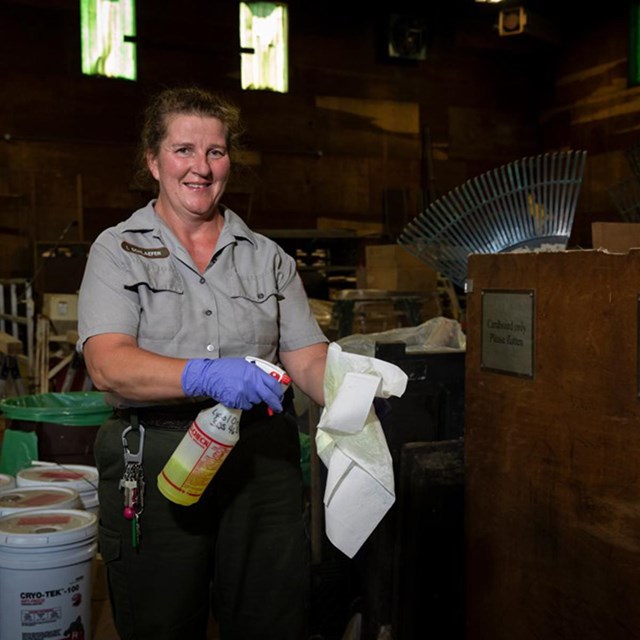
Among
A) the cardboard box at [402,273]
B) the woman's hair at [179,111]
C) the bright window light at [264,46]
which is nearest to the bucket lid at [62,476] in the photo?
the woman's hair at [179,111]

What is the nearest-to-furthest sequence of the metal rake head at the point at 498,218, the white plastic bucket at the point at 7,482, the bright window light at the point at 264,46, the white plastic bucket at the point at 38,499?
the metal rake head at the point at 498,218 < the white plastic bucket at the point at 38,499 < the white plastic bucket at the point at 7,482 < the bright window light at the point at 264,46

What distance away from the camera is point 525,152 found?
1130 cm

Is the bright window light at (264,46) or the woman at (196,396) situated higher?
the bright window light at (264,46)

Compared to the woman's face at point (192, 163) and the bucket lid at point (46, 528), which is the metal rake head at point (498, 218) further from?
the bucket lid at point (46, 528)

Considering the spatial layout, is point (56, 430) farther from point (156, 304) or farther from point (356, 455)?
point (356, 455)

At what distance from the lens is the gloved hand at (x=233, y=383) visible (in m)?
1.60

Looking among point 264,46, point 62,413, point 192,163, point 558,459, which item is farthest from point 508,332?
point 264,46

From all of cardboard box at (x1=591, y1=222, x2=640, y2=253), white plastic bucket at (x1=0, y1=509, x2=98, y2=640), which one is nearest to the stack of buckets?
white plastic bucket at (x1=0, y1=509, x2=98, y2=640)

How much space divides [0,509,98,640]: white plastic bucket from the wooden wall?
7144mm

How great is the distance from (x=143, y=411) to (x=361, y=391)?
54 cm

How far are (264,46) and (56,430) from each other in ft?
24.6

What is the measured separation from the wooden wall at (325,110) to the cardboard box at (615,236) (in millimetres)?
7569

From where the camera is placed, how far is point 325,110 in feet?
33.9

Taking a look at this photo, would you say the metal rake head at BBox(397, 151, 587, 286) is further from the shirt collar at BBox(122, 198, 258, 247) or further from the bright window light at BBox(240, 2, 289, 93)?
the bright window light at BBox(240, 2, 289, 93)
